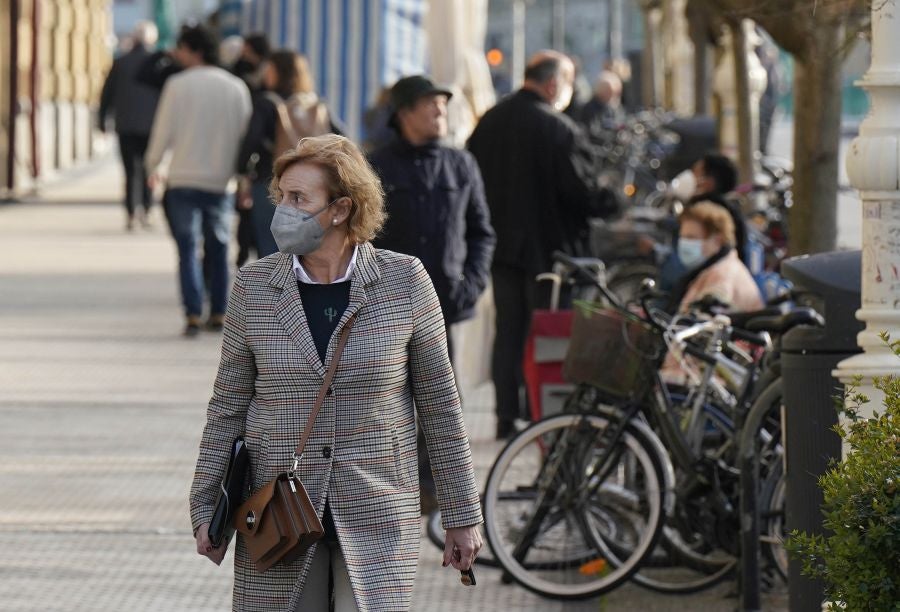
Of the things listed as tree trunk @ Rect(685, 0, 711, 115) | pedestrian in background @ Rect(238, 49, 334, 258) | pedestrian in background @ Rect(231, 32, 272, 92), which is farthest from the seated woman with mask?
tree trunk @ Rect(685, 0, 711, 115)

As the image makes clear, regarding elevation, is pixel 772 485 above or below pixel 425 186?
below

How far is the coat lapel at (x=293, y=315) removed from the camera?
3.89 metres

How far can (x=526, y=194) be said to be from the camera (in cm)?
893

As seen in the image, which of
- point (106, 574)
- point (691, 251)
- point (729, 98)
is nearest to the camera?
point (106, 574)

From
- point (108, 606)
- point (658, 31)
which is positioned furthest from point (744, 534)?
point (658, 31)

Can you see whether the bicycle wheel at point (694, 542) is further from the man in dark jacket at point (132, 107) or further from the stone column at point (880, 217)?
the man in dark jacket at point (132, 107)

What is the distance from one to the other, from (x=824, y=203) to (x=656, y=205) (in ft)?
22.0

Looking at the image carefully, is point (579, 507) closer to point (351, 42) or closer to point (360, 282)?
point (360, 282)

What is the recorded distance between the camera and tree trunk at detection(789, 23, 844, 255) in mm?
8781

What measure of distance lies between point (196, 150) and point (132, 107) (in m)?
7.40

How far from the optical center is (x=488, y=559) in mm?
6664

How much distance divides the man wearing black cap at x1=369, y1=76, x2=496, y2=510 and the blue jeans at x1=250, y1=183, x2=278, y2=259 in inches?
152

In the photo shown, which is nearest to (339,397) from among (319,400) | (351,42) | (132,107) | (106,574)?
(319,400)

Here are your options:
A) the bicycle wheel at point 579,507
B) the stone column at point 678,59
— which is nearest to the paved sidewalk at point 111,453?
the bicycle wheel at point 579,507
